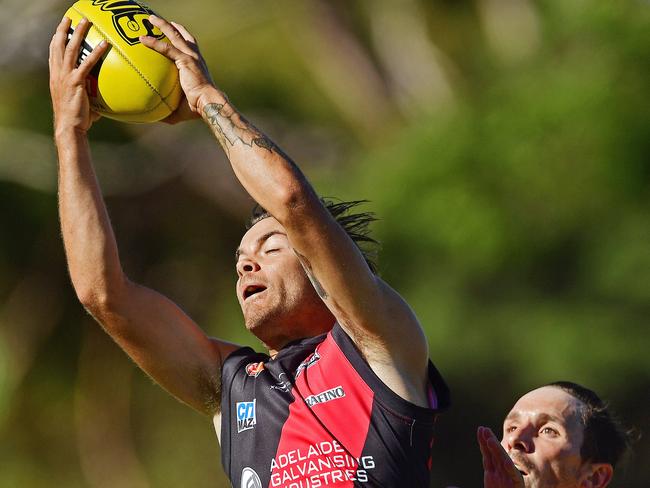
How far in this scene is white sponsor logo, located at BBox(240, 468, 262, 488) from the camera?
5.04 metres

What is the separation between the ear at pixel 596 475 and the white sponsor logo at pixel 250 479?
161 cm

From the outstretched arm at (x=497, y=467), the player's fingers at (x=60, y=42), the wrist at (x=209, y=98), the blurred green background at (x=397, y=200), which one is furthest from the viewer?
the blurred green background at (x=397, y=200)

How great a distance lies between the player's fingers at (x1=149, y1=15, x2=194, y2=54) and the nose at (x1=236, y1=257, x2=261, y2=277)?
999 millimetres

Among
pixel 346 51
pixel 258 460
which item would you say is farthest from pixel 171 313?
pixel 346 51

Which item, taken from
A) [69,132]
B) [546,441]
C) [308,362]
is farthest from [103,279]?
[546,441]

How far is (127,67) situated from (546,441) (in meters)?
2.40

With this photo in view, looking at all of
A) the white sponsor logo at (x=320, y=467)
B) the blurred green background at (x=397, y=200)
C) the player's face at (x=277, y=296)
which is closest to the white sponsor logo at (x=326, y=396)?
the white sponsor logo at (x=320, y=467)

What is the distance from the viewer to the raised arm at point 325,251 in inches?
183

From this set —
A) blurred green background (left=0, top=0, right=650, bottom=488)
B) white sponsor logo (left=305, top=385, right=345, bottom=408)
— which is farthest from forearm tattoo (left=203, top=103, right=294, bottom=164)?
blurred green background (left=0, top=0, right=650, bottom=488)

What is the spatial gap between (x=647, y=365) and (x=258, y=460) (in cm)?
1035

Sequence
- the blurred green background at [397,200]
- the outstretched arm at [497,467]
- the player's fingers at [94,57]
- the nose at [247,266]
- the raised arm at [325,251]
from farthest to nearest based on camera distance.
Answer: the blurred green background at [397,200], the nose at [247,266], the player's fingers at [94,57], the outstretched arm at [497,467], the raised arm at [325,251]

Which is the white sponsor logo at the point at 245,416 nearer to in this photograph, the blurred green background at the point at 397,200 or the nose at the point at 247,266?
the nose at the point at 247,266

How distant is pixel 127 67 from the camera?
16.7ft

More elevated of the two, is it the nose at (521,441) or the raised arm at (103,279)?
the raised arm at (103,279)
